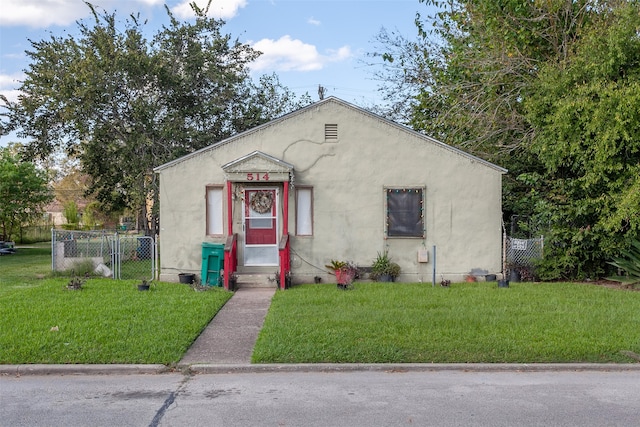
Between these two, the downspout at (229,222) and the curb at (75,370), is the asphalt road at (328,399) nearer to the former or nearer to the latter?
the curb at (75,370)

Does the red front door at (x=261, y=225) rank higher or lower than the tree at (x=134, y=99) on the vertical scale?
lower

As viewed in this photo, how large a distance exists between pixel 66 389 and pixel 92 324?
253 centimetres

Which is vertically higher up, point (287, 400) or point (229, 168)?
point (229, 168)

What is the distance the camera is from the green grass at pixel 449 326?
730cm

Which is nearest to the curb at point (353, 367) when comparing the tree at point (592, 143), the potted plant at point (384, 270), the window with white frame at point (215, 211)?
the tree at point (592, 143)

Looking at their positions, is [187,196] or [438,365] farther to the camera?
[187,196]

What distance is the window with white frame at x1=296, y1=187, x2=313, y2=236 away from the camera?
46.9ft

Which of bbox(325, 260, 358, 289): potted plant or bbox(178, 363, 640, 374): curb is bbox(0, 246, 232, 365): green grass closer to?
bbox(178, 363, 640, 374): curb

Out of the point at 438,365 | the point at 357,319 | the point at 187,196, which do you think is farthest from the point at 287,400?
the point at 187,196

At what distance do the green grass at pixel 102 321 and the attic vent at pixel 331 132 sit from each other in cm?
462

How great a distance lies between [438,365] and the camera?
700cm

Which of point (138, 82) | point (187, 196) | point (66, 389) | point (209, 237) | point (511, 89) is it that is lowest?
point (66, 389)

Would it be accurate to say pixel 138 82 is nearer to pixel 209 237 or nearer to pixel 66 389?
pixel 209 237

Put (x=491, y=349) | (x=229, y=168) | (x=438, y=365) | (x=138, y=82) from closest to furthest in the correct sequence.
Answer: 1. (x=438, y=365)
2. (x=491, y=349)
3. (x=229, y=168)
4. (x=138, y=82)
